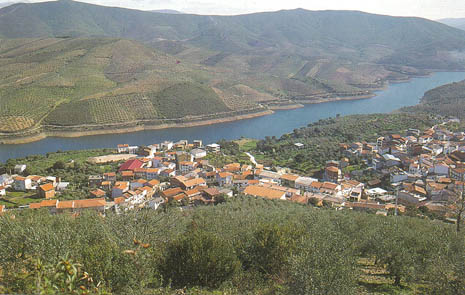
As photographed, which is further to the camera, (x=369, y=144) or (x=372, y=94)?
(x=372, y=94)

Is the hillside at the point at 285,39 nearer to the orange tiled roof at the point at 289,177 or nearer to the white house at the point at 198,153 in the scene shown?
the white house at the point at 198,153

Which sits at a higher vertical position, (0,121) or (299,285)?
(299,285)

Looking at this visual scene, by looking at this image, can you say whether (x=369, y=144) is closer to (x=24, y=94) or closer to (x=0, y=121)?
(x=0, y=121)

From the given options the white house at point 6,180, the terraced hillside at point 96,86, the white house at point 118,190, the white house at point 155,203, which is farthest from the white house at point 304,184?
the terraced hillside at point 96,86

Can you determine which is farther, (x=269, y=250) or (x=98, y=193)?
(x=98, y=193)

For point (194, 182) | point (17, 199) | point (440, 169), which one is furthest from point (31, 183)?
point (440, 169)

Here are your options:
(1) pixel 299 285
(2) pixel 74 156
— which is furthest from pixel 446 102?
(1) pixel 299 285

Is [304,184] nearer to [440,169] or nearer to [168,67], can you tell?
[440,169]
